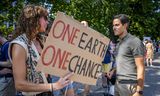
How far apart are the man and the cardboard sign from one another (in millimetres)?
1221

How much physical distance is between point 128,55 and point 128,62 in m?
0.08

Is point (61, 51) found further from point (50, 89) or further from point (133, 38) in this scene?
point (133, 38)

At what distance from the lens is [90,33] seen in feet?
11.8

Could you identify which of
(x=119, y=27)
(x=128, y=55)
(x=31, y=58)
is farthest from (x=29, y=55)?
(x=119, y=27)

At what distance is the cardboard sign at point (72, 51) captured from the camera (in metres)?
3.12

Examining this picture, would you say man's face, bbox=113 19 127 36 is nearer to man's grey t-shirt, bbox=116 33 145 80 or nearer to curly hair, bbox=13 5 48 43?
man's grey t-shirt, bbox=116 33 145 80

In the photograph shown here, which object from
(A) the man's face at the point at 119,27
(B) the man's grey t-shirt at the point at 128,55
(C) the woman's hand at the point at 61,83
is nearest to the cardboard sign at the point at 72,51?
(C) the woman's hand at the point at 61,83

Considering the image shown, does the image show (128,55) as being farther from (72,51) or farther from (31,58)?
(31,58)

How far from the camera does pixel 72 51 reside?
132 inches

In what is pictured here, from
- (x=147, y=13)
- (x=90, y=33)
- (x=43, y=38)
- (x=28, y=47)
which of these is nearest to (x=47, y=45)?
(x=28, y=47)

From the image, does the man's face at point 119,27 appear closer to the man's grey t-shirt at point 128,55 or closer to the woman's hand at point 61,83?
the man's grey t-shirt at point 128,55

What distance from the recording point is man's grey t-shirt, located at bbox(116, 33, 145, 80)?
16.3 ft

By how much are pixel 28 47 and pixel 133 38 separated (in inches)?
86.6

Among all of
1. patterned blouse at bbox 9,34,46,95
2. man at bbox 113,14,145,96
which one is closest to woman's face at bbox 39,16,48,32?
patterned blouse at bbox 9,34,46,95
